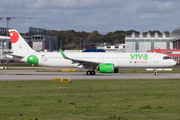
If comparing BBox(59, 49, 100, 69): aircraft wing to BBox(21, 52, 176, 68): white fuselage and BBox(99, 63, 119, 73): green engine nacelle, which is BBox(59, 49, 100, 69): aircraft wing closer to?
BBox(21, 52, 176, 68): white fuselage

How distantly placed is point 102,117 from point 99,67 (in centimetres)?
2656

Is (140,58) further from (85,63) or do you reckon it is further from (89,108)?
(89,108)

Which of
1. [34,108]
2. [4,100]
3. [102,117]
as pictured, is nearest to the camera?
[102,117]

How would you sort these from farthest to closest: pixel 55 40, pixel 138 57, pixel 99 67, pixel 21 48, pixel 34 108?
pixel 55 40, pixel 21 48, pixel 138 57, pixel 99 67, pixel 34 108

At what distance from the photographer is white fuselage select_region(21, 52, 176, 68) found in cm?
4147

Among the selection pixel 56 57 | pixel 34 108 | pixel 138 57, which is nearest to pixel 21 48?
pixel 56 57

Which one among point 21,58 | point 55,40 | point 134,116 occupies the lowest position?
point 134,116

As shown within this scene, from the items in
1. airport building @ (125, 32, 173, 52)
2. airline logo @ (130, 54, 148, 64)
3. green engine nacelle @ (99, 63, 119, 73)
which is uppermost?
airport building @ (125, 32, 173, 52)

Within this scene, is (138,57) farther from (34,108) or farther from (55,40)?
(55,40)

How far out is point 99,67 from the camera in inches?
1537

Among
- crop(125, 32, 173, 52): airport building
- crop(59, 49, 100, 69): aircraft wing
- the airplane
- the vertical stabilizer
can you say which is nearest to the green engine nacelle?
the airplane

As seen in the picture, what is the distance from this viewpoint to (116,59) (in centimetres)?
4197

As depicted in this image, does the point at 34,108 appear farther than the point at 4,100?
No

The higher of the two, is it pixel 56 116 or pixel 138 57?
pixel 138 57
